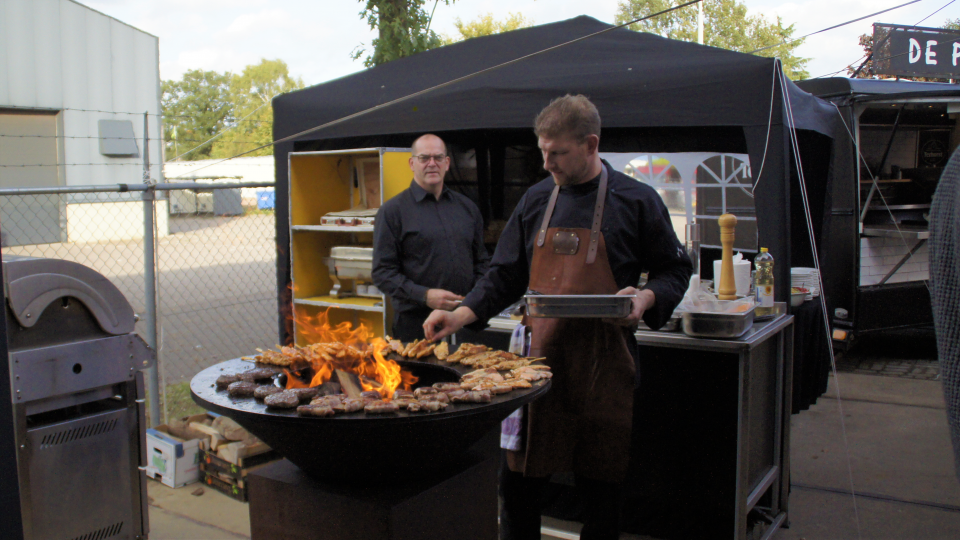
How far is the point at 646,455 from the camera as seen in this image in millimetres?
3404

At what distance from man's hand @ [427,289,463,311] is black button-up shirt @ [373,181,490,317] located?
292 mm

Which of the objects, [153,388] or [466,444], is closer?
[466,444]

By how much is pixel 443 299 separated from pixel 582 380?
995mm

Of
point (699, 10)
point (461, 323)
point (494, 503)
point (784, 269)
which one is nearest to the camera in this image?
point (494, 503)

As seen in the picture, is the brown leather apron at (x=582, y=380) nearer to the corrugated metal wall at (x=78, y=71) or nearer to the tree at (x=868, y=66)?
the tree at (x=868, y=66)

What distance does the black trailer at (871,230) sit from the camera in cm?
616

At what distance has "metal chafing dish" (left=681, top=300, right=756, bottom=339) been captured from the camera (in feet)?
9.75

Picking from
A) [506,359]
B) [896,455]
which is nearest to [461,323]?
[506,359]

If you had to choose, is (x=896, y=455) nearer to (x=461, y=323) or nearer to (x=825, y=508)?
(x=825, y=508)

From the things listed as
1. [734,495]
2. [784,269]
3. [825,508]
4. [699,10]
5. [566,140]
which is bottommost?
[825,508]

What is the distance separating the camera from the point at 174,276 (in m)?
11.9

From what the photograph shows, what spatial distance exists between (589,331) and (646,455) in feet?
3.97

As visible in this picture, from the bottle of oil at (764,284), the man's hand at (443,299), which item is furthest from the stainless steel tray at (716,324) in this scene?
the man's hand at (443,299)

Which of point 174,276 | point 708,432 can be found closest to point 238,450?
point 708,432
